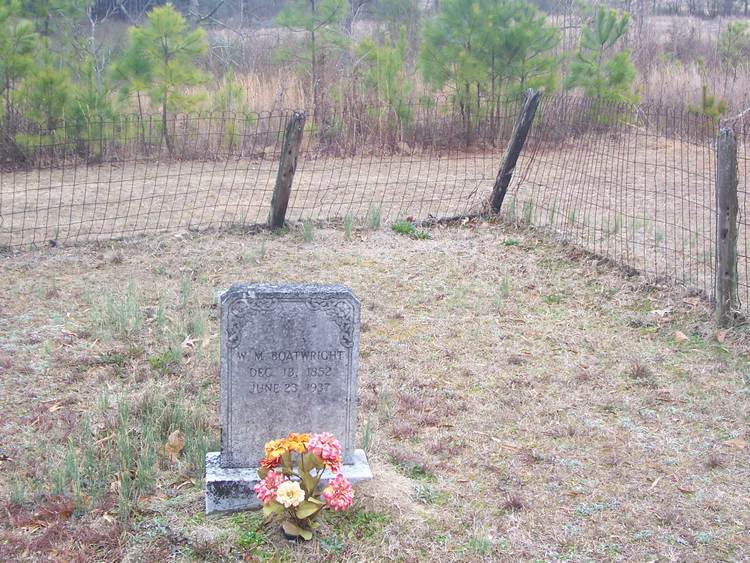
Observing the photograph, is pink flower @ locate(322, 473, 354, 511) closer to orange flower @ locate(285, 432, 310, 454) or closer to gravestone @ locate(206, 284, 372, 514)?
orange flower @ locate(285, 432, 310, 454)

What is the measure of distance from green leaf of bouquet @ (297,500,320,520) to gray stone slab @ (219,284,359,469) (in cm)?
47

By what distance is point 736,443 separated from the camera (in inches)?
184

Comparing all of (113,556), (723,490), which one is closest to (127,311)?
(113,556)

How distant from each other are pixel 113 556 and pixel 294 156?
5.40 metres

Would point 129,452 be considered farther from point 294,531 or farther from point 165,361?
point 165,361

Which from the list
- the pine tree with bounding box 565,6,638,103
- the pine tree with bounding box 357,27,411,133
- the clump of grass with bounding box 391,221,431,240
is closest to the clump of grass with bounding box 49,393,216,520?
the clump of grass with bounding box 391,221,431,240

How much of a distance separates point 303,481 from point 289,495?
131mm

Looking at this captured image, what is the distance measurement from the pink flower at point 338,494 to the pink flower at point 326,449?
55 mm

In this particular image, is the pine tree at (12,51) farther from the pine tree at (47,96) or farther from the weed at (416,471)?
the weed at (416,471)

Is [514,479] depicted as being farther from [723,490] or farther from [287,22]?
[287,22]

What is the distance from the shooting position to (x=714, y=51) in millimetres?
22641

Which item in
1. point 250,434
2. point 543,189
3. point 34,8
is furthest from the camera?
point 34,8

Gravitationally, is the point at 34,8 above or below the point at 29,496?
above

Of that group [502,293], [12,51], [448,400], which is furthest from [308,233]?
[12,51]
